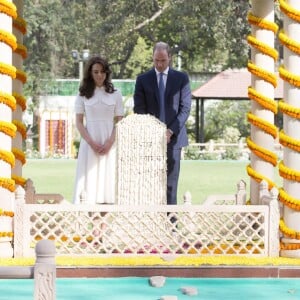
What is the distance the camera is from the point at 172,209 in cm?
998

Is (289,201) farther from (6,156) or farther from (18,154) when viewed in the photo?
(18,154)

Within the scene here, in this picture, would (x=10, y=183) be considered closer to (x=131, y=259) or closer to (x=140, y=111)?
(x=131, y=259)

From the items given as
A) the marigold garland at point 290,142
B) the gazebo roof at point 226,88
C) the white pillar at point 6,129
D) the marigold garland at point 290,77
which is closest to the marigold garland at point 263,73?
the marigold garland at point 290,77

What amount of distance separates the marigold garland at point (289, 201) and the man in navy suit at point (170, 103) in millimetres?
1595

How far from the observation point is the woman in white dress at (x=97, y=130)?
11188 mm

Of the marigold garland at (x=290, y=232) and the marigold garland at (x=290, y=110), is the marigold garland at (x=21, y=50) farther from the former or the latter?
the marigold garland at (x=290, y=232)

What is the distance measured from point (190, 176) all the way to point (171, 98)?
1797 centimetres

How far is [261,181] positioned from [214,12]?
31526 mm

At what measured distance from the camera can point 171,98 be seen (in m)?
11.4

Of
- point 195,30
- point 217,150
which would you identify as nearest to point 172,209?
point 217,150

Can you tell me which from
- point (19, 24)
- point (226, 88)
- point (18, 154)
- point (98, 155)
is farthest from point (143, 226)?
point (226, 88)

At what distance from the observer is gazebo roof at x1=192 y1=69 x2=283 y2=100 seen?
4372 cm

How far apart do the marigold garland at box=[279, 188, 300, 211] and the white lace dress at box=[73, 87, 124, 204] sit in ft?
6.72

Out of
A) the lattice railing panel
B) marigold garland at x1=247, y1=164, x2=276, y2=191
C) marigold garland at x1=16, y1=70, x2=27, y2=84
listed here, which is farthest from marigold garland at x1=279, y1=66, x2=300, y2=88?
marigold garland at x1=16, y1=70, x2=27, y2=84
